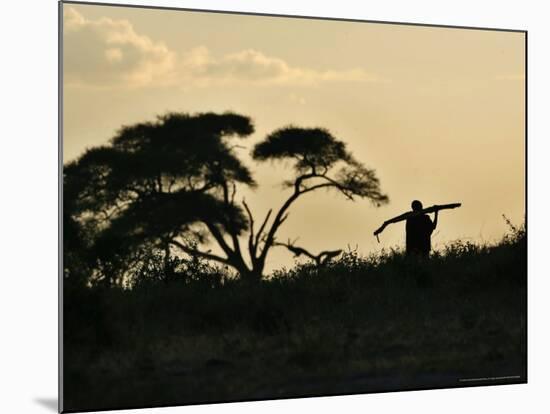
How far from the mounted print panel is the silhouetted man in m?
0.02

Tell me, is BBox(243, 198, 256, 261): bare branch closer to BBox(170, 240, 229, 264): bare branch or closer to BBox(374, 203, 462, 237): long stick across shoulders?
BBox(170, 240, 229, 264): bare branch

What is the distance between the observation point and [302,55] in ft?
30.5

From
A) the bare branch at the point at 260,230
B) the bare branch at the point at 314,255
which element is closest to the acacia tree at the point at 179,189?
the bare branch at the point at 260,230

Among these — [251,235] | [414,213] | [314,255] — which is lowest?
[314,255]

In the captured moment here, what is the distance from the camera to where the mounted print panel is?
8.66 m

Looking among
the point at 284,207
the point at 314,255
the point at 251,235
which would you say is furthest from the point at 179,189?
the point at 314,255

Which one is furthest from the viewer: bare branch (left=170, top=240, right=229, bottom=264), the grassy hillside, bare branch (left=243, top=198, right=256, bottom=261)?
bare branch (left=243, top=198, right=256, bottom=261)

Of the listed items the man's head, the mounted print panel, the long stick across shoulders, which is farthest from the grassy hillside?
the man's head

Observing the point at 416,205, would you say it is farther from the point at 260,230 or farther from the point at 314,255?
the point at 260,230

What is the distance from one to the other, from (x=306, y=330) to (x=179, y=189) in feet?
5.08

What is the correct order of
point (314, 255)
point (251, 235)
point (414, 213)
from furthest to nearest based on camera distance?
point (414, 213), point (314, 255), point (251, 235)

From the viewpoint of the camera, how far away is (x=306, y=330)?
9.16 meters

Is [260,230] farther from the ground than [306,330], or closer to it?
farther from the ground

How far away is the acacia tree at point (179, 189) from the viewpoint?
8695 mm
